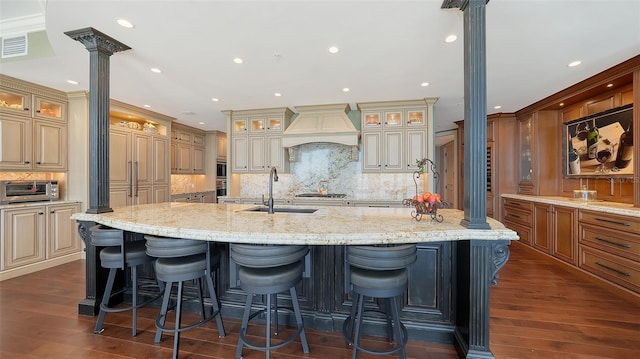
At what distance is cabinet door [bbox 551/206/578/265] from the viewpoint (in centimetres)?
351

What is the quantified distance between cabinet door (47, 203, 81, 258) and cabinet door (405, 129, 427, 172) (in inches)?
210

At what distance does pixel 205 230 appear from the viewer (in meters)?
1.73

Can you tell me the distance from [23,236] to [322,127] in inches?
178

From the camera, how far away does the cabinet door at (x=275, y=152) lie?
5.23m

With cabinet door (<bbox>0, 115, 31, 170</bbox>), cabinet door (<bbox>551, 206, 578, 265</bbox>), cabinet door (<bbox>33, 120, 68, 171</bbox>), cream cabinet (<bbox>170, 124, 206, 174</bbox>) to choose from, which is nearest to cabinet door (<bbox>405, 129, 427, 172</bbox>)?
cabinet door (<bbox>551, 206, 578, 265</bbox>)

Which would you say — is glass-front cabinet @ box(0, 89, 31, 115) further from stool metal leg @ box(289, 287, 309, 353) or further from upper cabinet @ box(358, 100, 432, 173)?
upper cabinet @ box(358, 100, 432, 173)

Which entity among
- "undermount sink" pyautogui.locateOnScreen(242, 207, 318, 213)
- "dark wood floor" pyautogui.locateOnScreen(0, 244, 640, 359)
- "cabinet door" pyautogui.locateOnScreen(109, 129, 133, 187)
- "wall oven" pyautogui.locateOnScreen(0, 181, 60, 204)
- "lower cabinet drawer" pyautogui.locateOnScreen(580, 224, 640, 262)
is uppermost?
"cabinet door" pyautogui.locateOnScreen(109, 129, 133, 187)

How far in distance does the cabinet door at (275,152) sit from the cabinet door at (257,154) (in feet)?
0.35

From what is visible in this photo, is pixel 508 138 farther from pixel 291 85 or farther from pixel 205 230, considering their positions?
pixel 205 230

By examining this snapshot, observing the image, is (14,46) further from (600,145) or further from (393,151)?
(600,145)

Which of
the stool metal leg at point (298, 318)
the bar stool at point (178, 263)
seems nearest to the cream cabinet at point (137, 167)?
the bar stool at point (178, 263)

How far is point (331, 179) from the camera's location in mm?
5422

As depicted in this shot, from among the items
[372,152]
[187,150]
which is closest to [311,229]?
[372,152]

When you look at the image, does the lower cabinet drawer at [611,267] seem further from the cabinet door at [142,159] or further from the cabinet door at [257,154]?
the cabinet door at [142,159]
